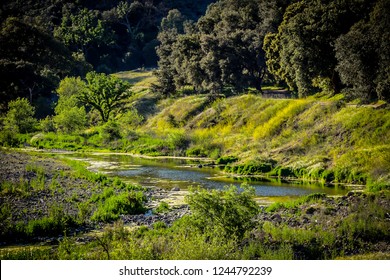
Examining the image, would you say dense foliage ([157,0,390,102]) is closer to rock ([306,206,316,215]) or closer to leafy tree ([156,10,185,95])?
leafy tree ([156,10,185,95])

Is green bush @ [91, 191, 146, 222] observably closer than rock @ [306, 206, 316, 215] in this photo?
No

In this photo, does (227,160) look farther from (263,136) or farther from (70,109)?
(70,109)

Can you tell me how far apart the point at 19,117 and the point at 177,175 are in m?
→ 46.4

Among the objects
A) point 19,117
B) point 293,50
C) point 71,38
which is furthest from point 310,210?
point 71,38

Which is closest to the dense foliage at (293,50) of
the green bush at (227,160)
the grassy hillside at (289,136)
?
the grassy hillside at (289,136)

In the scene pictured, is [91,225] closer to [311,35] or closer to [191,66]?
[311,35]

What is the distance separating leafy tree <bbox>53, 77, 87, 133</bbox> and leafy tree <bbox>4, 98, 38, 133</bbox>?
4.43 m

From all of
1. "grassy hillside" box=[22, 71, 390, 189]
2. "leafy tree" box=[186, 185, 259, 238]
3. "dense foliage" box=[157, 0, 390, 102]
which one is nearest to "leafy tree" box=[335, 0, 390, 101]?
"dense foliage" box=[157, 0, 390, 102]

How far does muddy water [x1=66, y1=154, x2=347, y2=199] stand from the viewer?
3983cm

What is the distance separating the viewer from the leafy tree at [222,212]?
22.9 metres

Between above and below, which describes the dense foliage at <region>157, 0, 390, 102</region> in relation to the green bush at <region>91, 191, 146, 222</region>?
above

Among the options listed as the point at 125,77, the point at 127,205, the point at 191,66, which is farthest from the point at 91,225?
the point at 125,77

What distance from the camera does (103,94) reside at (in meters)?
90.2

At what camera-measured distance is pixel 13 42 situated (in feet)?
366
